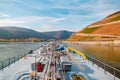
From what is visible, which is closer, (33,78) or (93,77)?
(33,78)

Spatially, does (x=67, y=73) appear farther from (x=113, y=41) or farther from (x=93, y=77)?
(x=113, y=41)

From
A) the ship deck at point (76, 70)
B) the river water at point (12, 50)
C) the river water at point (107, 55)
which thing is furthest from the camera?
the river water at point (12, 50)

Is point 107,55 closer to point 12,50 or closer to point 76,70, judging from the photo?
point 76,70

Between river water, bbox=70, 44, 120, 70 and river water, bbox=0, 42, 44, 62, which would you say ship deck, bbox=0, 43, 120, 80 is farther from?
river water, bbox=0, 42, 44, 62

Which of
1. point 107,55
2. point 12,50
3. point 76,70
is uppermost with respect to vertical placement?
point 76,70

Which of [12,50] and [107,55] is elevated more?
[107,55]

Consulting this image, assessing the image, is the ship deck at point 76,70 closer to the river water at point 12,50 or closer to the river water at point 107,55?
the river water at point 107,55

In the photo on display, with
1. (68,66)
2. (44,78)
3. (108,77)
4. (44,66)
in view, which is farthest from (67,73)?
(44,78)

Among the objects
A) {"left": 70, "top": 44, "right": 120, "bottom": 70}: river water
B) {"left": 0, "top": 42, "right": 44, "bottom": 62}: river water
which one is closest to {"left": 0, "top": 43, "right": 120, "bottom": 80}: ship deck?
{"left": 70, "top": 44, "right": 120, "bottom": 70}: river water

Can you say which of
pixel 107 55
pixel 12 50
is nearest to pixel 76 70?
pixel 107 55

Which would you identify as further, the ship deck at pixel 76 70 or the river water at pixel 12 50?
the river water at pixel 12 50

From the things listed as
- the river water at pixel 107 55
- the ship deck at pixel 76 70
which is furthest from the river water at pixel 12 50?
the ship deck at pixel 76 70
